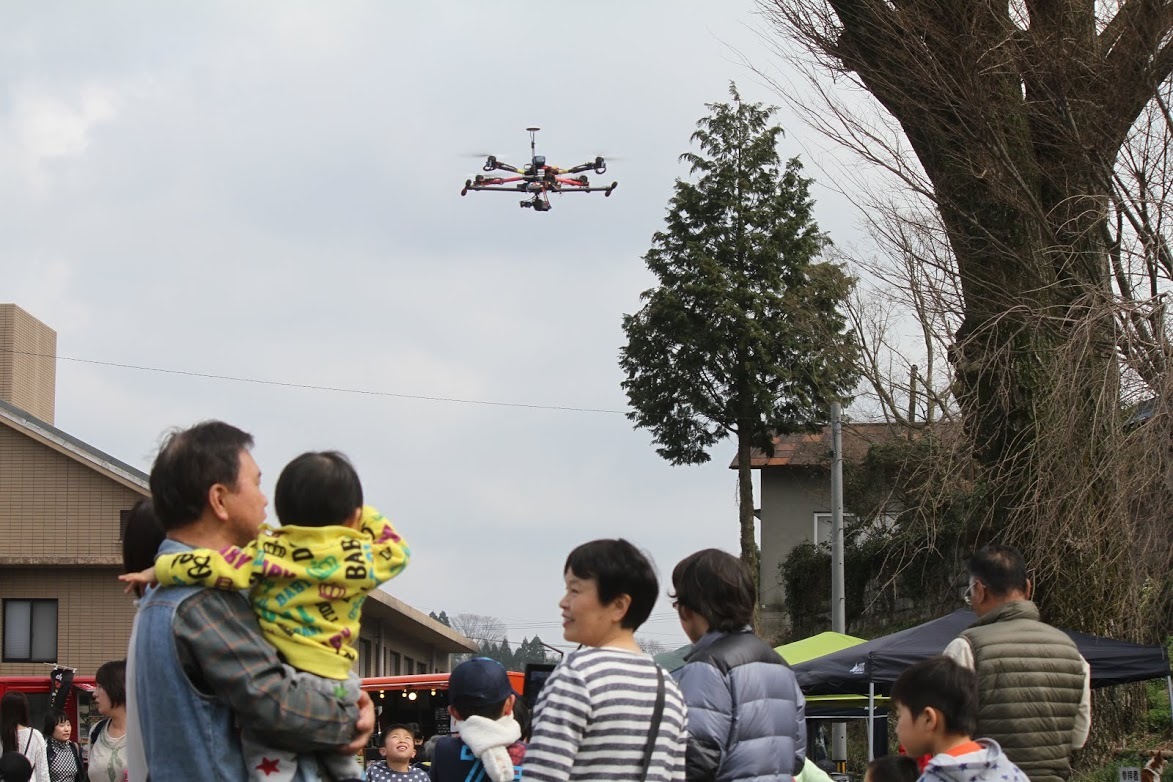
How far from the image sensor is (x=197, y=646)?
109 inches

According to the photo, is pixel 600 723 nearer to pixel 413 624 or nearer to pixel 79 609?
pixel 79 609

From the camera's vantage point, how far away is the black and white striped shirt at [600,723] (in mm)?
3537

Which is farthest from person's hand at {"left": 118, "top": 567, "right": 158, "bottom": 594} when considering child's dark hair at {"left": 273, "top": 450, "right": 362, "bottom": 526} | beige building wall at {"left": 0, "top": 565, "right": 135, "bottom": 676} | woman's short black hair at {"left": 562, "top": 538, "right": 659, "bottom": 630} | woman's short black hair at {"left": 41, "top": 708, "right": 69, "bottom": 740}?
beige building wall at {"left": 0, "top": 565, "right": 135, "bottom": 676}

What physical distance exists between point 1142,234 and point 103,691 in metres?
11.0

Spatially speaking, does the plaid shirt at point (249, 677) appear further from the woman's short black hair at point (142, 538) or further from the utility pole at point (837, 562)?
the utility pole at point (837, 562)

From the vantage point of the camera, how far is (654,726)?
146 inches

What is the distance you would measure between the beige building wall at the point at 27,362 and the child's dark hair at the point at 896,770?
3624 centimetres

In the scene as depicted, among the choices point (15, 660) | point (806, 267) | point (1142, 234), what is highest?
point (806, 267)

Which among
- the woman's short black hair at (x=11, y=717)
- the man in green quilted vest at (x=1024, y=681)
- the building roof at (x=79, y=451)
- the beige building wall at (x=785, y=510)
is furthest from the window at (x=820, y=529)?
the man in green quilted vest at (x=1024, y=681)

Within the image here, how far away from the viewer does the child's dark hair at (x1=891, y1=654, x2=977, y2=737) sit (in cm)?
459

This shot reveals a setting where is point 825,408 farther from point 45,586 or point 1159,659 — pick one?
point 1159,659

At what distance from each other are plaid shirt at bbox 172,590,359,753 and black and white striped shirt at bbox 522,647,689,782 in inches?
32.6

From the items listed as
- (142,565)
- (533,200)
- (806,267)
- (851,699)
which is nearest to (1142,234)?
(851,699)

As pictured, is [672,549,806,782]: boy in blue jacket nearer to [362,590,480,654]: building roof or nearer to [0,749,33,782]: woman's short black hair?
[0,749,33,782]: woman's short black hair
